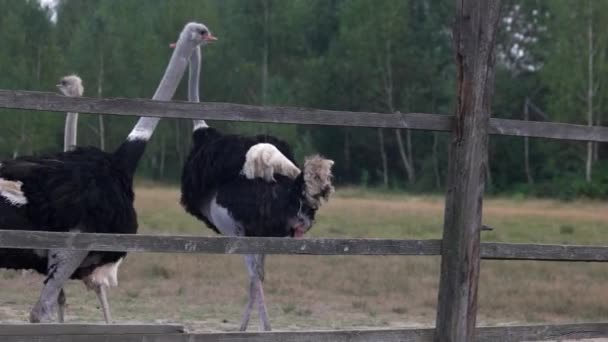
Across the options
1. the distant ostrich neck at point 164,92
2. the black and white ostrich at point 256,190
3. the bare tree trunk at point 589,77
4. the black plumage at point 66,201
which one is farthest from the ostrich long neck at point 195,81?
the bare tree trunk at point 589,77

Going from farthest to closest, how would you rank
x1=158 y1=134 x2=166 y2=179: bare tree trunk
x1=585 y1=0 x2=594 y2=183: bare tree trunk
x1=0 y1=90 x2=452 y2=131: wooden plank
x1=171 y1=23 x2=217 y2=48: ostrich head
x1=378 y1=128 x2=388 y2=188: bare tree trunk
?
x1=158 y1=134 x2=166 y2=179: bare tree trunk < x1=378 y1=128 x2=388 y2=188: bare tree trunk < x1=585 y1=0 x2=594 y2=183: bare tree trunk < x1=171 y1=23 x2=217 y2=48: ostrich head < x1=0 y1=90 x2=452 y2=131: wooden plank

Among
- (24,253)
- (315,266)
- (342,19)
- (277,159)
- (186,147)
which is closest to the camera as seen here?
(24,253)

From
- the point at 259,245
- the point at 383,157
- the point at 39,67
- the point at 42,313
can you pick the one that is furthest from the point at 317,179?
the point at 383,157

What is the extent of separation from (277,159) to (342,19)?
89.2 ft

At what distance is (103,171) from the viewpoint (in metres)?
5.71

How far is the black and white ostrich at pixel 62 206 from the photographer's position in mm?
5336

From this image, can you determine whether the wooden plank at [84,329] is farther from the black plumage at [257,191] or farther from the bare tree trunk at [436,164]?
the bare tree trunk at [436,164]

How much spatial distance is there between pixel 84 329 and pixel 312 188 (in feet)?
8.85

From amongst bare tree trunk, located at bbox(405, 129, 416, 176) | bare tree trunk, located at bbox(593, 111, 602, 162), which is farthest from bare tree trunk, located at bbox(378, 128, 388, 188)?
bare tree trunk, located at bbox(593, 111, 602, 162)

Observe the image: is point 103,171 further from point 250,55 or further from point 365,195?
point 250,55

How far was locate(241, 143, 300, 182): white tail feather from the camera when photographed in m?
6.51

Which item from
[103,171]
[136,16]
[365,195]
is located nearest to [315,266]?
[103,171]

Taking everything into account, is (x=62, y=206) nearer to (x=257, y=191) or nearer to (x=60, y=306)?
(x=60, y=306)

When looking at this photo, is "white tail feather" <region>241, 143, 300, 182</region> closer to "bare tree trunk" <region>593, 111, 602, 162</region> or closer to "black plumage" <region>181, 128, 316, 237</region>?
"black plumage" <region>181, 128, 316, 237</region>
